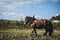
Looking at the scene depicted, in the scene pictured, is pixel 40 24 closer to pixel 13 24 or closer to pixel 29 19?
pixel 29 19

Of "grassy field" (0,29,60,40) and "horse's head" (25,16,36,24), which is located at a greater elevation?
"horse's head" (25,16,36,24)

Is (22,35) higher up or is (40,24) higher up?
(40,24)

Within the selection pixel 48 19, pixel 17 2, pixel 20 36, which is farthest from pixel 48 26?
pixel 17 2

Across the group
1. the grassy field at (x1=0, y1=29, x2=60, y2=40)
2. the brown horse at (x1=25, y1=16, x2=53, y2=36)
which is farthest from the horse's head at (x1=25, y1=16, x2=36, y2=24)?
the grassy field at (x1=0, y1=29, x2=60, y2=40)

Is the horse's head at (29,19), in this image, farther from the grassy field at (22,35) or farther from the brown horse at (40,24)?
the grassy field at (22,35)

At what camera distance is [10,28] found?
2176 millimetres

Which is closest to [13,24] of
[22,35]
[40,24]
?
[22,35]

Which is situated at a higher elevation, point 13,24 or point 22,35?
point 13,24

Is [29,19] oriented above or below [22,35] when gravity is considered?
above

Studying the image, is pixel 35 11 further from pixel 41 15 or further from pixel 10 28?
pixel 10 28

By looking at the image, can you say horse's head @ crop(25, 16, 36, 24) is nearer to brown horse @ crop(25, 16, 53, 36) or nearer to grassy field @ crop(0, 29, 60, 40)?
brown horse @ crop(25, 16, 53, 36)

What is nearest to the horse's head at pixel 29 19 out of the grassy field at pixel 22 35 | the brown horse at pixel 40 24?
the brown horse at pixel 40 24

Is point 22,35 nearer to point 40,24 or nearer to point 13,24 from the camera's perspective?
point 13,24

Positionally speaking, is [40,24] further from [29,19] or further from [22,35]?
[22,35]
